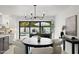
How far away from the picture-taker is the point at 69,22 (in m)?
5.33

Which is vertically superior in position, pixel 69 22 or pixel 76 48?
pixel 69 22

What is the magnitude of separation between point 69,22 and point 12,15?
3.48 meters

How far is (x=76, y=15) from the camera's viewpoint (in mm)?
4555

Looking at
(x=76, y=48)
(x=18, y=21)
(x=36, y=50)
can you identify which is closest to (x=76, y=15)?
(x=76, y=48)

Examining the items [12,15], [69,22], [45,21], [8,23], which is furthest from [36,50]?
[45,21]

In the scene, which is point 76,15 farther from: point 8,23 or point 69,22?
point 8,23

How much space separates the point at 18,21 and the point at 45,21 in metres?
1.73
